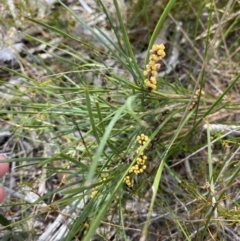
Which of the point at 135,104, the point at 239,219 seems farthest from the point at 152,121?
the point at 239,219

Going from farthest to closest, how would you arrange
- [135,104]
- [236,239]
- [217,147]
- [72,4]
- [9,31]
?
[72,4]
[9,31]
[217,147]
[236,239]
[135,104]

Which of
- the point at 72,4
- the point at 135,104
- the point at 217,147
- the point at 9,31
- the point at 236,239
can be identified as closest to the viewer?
the point at 135,104

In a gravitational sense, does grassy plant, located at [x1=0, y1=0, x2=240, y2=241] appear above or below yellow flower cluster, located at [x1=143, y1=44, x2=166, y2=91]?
below

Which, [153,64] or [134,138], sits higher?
[153,64]

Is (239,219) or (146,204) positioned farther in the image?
(146,204)

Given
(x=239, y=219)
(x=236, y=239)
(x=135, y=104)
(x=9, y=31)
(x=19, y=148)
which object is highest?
(x=9, y=31)

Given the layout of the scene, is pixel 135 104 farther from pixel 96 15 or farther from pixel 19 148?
pixel 96 15

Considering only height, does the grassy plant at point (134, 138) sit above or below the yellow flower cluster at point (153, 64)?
below
